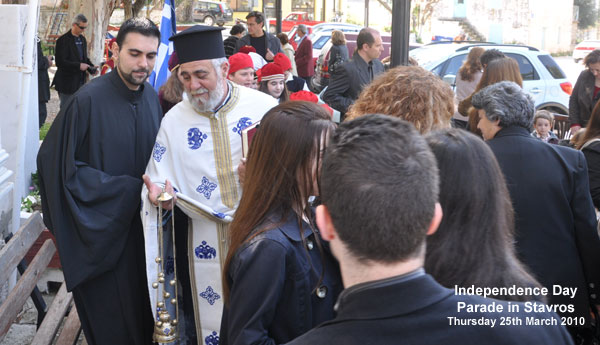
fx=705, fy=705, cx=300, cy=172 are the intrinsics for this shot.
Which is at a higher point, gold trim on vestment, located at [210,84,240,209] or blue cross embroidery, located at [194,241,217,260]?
gold trim on vestment, located at [210,84,240,209]

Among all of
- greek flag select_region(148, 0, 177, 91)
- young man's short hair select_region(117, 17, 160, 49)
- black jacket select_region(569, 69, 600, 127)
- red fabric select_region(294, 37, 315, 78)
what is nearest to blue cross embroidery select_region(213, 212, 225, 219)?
young man's short hair select_region(117, 17, 160, 49)

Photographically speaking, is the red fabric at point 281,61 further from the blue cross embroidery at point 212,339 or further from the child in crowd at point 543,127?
the blue cross embroidery at point 212,339

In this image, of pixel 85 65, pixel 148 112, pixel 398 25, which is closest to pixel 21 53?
pixel 148 112

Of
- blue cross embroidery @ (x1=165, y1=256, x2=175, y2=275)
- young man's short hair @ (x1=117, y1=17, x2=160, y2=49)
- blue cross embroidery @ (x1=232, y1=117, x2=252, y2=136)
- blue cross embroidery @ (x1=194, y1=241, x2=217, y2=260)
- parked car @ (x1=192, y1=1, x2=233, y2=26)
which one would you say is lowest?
blue cross embroidery @ (x1=165, y1=256, x2=175, y2=275)

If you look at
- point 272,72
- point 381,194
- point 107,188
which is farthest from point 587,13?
point 381,194

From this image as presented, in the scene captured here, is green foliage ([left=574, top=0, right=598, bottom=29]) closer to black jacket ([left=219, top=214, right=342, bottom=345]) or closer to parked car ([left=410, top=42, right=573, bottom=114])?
parked car ([left=410, top=42, right=573, bottom=114])

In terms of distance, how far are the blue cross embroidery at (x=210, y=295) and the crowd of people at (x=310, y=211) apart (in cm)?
1

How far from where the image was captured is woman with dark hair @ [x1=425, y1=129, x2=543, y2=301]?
1.84m

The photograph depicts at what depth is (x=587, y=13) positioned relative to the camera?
5122 cm

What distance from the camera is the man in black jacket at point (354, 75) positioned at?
6.82 metres

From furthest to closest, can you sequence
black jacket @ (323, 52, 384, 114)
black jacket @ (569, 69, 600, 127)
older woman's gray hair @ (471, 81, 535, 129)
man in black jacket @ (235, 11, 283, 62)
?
1. man in black jacket @ (235, 11, 283, 62)
2. black jacket @ (569, 69, 600, 127)
3. black jacket @ (323, 52, 384, 114)
4. older woman's gray hair @ (471, 81, 535, 129)

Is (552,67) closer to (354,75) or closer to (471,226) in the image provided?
(354,75)

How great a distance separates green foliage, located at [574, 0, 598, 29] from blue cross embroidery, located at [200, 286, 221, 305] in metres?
52.1

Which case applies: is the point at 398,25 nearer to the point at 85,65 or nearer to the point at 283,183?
the point at 283,183
